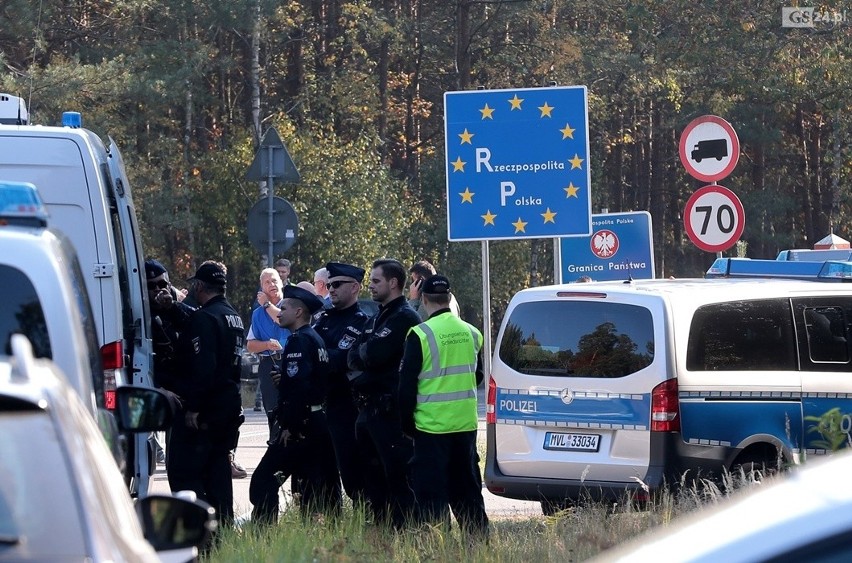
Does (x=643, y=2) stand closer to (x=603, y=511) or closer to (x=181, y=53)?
(x=181, y=53)

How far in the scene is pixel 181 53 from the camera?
35.1 meters

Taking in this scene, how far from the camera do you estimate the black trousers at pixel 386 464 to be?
9266 mm

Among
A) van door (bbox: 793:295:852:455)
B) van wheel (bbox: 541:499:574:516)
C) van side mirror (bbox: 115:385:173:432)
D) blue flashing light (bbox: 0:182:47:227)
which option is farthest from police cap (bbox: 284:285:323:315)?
blue flashing light (bbox: 0:182:47:227)

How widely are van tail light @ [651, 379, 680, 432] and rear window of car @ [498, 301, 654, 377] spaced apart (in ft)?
0.66

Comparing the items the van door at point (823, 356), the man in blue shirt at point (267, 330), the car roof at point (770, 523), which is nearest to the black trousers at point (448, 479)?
the van door at point (823, 356)

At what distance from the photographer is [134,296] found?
27.9ft

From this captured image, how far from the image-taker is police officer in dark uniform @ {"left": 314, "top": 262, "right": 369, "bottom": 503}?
959 centimetres

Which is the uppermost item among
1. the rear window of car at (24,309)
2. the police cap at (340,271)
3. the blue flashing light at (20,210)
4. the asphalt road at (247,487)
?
the blue flashing light at (20,210)

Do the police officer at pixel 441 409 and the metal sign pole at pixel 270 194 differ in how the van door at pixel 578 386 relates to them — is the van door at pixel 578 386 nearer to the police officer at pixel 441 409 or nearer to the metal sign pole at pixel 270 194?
the police officer at pixel 441 409

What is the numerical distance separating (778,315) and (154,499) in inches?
269

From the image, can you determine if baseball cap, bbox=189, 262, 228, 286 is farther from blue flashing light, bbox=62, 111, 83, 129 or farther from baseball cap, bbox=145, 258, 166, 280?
blue flashing light, bbox=62, 111, 83, 129

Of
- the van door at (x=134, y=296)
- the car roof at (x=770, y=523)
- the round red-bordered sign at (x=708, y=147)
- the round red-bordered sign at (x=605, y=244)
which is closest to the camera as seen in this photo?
the car roof at (x=770, y=523)

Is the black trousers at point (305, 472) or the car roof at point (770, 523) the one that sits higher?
the car roof at point (770, 523)

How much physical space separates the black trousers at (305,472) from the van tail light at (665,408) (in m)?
2.06
